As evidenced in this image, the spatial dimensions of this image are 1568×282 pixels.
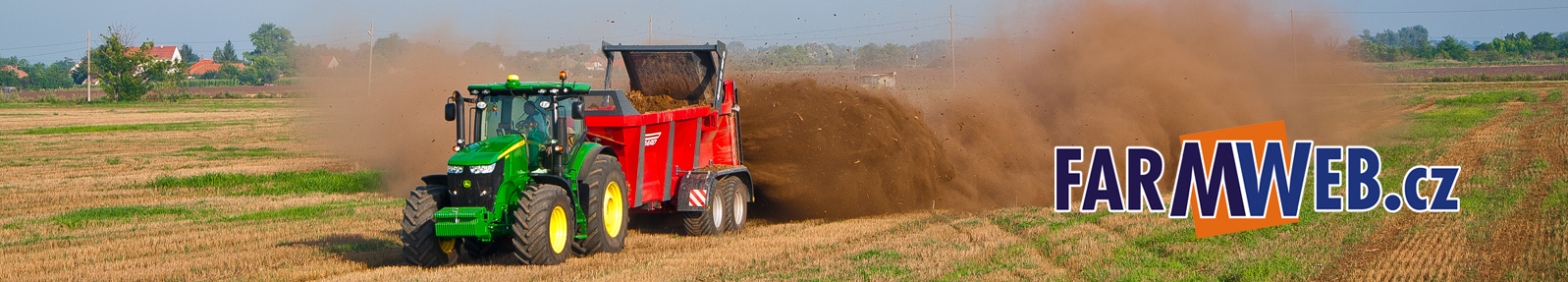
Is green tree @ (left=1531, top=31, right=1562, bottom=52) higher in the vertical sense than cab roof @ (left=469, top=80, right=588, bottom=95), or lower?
higher

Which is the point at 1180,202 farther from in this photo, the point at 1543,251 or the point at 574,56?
the point at 574,56

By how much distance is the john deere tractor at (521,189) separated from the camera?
880cm

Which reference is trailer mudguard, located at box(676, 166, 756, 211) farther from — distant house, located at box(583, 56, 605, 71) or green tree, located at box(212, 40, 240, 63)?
green tree, located at box(212, 40, 240, 63)

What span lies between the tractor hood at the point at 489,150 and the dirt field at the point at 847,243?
0.88m

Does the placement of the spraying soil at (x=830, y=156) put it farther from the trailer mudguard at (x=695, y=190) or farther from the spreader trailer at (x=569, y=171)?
the trailer mudguard at (x=695, y=190)

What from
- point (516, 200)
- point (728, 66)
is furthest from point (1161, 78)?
point (516, 200)

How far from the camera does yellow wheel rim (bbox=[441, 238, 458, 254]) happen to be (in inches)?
367

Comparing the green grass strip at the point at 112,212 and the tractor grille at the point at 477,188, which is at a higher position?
the tractor grille at the point at 477,188

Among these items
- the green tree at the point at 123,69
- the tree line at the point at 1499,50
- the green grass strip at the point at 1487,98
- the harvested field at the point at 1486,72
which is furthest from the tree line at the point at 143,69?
the tree line at the point at 1499,50

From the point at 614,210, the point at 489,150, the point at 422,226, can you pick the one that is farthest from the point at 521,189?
the point at 614,210

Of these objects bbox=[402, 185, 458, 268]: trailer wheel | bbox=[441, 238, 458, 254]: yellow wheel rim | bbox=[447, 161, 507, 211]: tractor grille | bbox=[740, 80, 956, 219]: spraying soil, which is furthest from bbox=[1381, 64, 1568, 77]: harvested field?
bbox=[402, 185, 458, 268]: trailer wheel

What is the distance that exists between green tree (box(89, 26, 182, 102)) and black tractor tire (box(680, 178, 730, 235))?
61994 mm

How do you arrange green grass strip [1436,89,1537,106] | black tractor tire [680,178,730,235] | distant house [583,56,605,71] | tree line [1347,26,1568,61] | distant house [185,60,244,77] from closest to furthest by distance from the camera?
black tractor tire [680,178,730,235]
distant house [583,56,605,71]
green grass strip [1436,89,1537,106]
tree line [1347,26,1568,61]
distant house [185,60,244,77]

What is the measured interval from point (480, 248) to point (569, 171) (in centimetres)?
103
